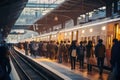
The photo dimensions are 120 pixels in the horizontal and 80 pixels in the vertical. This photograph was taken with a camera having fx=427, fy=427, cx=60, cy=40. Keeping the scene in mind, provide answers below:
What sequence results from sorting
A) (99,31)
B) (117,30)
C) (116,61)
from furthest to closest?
(99,31)
(117,30)
(116,61)

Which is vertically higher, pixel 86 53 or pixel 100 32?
pixel 100 32

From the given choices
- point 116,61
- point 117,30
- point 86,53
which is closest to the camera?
point 116,61

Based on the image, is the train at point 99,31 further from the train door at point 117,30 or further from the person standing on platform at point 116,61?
the person standing on platform at point 116,61

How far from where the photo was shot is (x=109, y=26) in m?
22.9

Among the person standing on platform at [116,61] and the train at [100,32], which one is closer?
the person standing on platform at [116,61]

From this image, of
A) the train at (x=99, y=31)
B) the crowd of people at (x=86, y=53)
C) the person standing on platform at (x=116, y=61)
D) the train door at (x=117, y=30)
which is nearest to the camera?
the person standing on platform at (x=116, y=61)

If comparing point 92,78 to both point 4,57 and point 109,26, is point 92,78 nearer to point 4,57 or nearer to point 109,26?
point 109,26

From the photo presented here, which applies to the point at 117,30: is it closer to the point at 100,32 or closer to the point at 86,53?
the point at 86,53

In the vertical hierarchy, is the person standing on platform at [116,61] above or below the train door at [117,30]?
below

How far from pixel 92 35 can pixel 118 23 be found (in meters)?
5.32

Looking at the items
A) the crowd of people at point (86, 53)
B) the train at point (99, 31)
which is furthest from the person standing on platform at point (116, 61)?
the train at point (99, 31)

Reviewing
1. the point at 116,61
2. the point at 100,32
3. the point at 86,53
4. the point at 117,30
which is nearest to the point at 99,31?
the point at 100,32

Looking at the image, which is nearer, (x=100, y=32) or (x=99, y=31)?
(x=100, y=32)

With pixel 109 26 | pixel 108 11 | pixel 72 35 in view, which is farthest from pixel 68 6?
pixel 109 26
